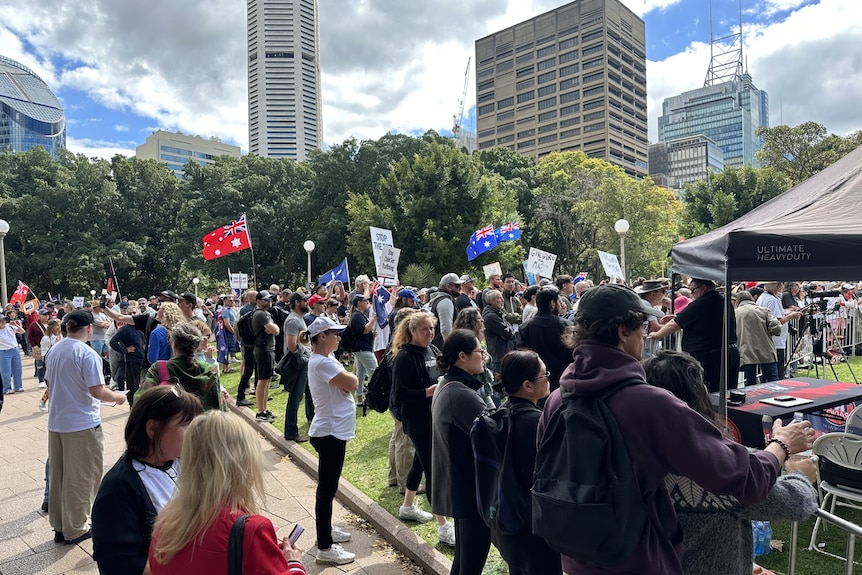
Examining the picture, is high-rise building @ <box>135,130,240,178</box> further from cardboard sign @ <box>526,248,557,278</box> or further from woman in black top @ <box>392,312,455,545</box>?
woman in black top @ <box>392,312,455,545</box>

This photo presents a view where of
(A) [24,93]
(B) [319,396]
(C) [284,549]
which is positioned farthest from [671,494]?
(A) [24,93]

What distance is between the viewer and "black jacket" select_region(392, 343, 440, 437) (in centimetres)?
442

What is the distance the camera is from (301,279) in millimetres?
43406

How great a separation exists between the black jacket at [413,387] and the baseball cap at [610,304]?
97.2 inches

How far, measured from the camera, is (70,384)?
4707 mm

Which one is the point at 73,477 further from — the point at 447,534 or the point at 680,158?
the point at 680,158

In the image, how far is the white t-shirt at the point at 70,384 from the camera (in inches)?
185

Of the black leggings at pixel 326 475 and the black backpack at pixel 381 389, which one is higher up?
the black backpack at pixel 381 389

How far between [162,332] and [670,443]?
19.4 feet

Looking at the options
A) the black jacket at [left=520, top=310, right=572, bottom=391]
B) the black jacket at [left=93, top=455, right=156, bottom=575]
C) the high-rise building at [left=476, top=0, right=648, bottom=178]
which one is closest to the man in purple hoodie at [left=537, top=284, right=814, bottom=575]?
the black jacket at [left=93, top=455, right=156, bottom=575]

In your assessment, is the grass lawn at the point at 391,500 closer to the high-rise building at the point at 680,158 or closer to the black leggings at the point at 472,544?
the black leggings at the point at 472,544

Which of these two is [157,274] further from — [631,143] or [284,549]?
[631,143]

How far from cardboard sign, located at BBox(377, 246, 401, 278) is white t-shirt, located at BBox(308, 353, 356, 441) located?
8.44 m

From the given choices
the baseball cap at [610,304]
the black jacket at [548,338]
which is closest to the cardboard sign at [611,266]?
the black jacket at [548,338]
